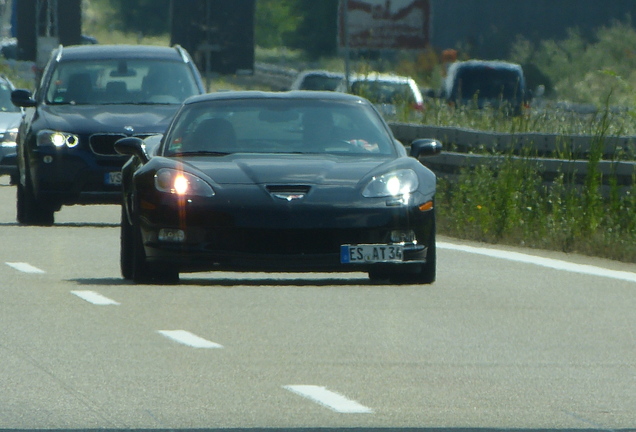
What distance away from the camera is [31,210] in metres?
18.8

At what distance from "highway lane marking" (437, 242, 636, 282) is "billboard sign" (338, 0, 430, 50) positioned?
52.5ft

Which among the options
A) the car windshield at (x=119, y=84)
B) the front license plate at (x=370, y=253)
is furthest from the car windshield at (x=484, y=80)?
the front license plate at (x=370, y=253)

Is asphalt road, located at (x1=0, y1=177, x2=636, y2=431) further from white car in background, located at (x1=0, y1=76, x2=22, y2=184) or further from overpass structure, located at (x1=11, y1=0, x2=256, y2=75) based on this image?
overpass structure, located at (x1=11, y1=0, x2=256, y2=75)

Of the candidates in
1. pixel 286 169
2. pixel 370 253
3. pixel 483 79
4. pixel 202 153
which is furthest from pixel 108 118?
pixel 483 79

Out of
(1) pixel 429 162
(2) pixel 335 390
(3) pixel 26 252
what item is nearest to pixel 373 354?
(2) pixel 335 390

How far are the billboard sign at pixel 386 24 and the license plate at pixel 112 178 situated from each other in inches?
562

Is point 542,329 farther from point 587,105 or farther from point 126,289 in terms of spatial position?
point 587,105

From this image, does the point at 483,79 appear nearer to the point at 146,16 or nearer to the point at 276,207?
the point at 276,207

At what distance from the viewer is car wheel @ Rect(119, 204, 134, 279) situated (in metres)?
12.6

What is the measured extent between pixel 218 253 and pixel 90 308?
33.9 inches

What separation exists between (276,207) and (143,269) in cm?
131

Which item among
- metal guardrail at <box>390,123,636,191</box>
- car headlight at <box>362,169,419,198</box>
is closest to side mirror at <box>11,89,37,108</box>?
metal guardrail at <box>390,123,636,191</box>

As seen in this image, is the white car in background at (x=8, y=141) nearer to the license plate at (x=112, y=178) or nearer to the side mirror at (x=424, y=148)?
the license plate at (x=112, y=178)

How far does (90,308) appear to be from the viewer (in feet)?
37.5
